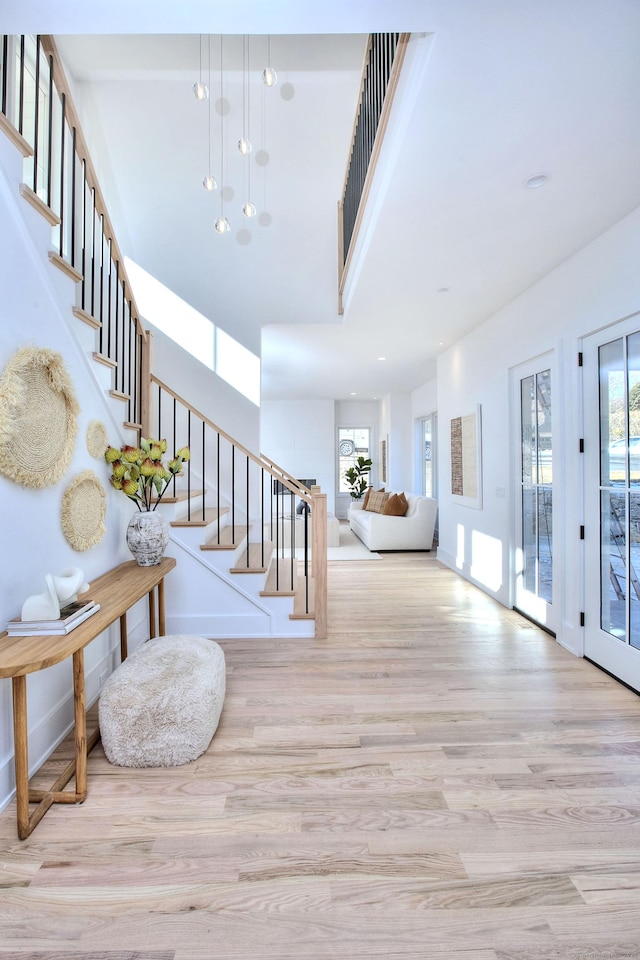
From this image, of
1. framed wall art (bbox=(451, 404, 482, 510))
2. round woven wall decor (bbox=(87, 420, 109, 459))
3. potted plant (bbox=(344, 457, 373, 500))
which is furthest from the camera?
potted plant (bbox=(344, 457, 373, 500))

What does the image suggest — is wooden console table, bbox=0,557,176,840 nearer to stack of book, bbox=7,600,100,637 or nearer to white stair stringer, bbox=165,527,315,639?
stack of book, bbox=7,600,100,637

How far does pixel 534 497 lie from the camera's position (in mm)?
3693

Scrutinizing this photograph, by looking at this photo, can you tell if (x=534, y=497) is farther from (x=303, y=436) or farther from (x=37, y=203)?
(x=303, y=436)

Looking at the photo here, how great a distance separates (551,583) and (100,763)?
311cm

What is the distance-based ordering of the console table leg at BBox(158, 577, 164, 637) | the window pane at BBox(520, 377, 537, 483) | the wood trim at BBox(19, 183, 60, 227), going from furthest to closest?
the window pane at BBox(520, 377, 537, 483), the console table leg at BBox(158, 577, 164, 637), the wood trim at BBox(19, 183, 60, 227)

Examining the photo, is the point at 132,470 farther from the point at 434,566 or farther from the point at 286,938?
the point at 434,566

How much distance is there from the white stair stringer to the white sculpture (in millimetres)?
1509

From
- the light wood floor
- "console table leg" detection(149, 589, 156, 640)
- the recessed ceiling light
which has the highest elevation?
the recessed ceiling light

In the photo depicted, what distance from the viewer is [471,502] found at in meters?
4.88

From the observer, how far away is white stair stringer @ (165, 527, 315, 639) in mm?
3322

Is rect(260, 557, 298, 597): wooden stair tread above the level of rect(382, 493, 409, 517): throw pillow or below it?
below

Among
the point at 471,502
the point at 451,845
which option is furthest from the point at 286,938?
the point at 471,502

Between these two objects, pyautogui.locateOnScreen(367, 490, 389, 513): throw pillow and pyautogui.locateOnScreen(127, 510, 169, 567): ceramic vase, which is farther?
pyautogui.locateOnScreen(367, 490, 389, 513): throw pillow


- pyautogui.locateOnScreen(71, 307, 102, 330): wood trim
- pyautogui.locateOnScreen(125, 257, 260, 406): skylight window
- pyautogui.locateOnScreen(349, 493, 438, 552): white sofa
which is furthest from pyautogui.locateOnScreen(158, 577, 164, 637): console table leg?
pyautogui.locateOnScreen(349, 493, 438, 552): white sofa
